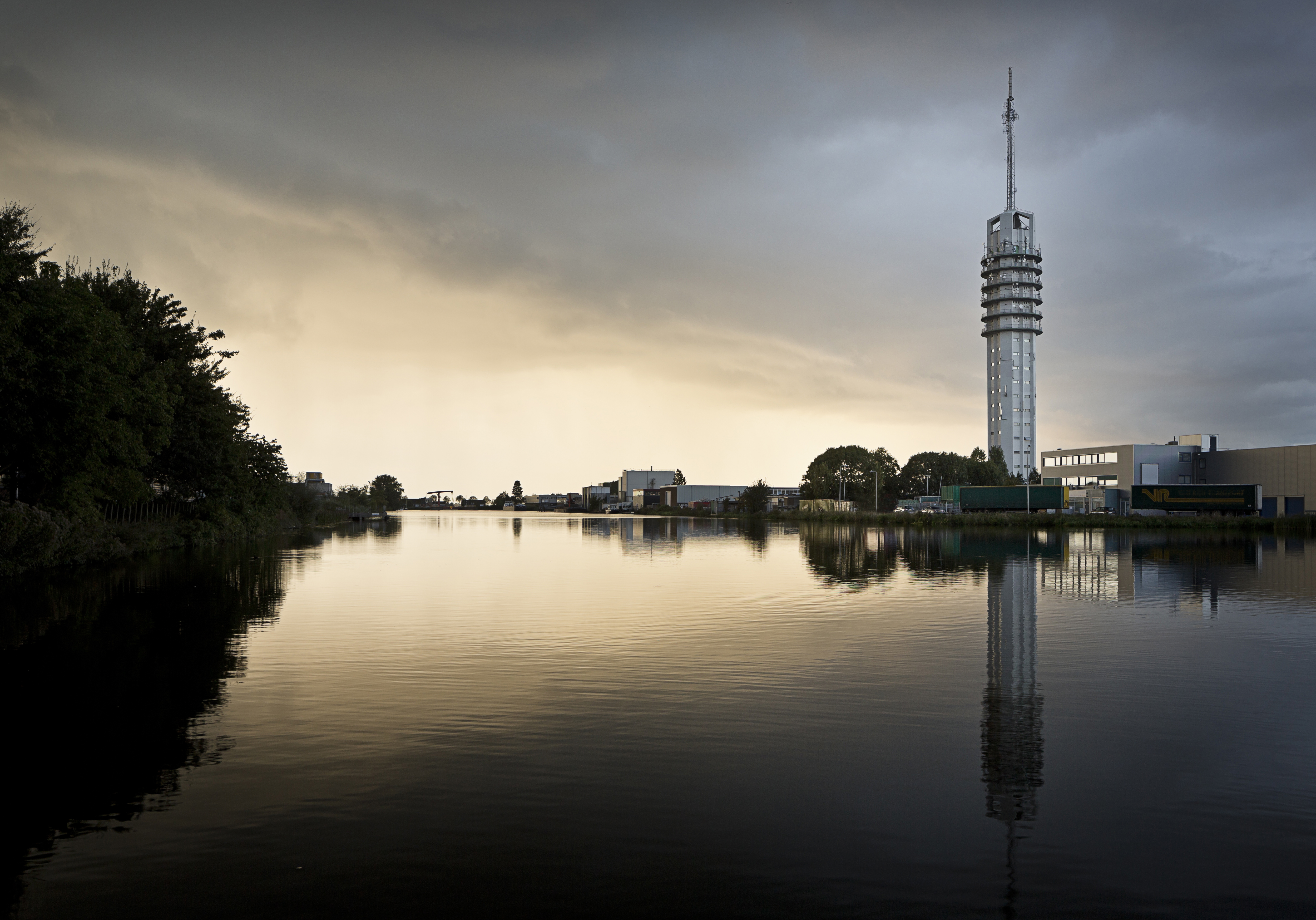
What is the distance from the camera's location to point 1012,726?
13.3 metres

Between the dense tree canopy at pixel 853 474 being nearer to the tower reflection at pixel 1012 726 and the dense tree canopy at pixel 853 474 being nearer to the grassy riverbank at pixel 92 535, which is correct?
the grassy riverbank at pixel 92 535

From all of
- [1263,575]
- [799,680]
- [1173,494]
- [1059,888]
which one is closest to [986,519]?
[1173,494]

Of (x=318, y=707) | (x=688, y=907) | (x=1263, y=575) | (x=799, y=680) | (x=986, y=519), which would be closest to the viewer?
(x=688, y=907)

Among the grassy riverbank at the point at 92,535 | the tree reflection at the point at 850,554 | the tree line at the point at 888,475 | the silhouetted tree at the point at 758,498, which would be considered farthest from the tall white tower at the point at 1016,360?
the grassy riverbank at the point at 92,535

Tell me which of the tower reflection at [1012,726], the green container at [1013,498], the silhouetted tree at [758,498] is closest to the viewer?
the tower reflection at [1012,726]

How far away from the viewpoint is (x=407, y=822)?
9.27 meters

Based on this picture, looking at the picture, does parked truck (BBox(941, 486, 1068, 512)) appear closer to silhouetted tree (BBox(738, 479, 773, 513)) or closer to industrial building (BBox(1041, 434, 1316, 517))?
industrial building (BBox(1041, 434, 1316, 517))

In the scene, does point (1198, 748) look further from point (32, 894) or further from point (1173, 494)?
point (1173, 494)

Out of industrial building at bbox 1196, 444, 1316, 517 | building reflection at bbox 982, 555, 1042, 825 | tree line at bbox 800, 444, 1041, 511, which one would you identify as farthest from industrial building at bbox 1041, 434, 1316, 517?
building reflection at bbox 982, 555, 1042, 825

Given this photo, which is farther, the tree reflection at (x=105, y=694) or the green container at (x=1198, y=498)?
the green container at (x=1198, y=498)

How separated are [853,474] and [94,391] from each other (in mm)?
148005

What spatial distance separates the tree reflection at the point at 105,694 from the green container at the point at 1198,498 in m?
114

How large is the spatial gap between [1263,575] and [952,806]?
3800cm

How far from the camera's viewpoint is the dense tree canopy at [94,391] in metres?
34.3
